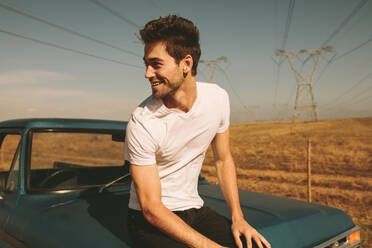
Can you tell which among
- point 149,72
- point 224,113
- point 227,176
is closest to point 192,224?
point 227,176

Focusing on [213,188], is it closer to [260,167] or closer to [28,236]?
[28,236]

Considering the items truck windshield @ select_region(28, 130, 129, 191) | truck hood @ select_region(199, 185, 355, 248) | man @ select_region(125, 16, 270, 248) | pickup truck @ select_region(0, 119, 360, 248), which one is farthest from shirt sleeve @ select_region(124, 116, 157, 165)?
truck windshield @ select_region(28, 130, 129, 191)

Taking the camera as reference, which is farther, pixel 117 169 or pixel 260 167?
pixel 260 167

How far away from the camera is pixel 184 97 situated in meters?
1.80

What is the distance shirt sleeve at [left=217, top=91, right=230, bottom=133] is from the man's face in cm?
44

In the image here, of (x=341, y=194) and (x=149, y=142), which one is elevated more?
(x=149, y=142)

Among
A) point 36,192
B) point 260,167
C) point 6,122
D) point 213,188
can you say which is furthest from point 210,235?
point 260,167

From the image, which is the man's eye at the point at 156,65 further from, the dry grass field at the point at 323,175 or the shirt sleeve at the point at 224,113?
the dry grass field at the point at 323,175

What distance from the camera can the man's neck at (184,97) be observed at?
1765mm

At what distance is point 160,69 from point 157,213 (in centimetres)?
79

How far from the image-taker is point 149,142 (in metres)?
1.60

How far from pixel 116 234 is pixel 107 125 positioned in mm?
1349

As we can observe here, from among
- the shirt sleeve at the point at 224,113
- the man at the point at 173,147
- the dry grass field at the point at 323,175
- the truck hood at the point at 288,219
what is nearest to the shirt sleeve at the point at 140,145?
the man at the point at 173,147

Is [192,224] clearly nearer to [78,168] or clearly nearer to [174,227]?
[174,227]
